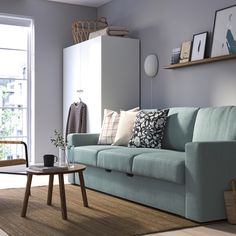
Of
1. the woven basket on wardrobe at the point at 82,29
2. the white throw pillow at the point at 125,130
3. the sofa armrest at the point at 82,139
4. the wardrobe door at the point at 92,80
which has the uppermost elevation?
the woven basket on wardrobe at the point at 82,29

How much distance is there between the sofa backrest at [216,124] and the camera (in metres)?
3.78

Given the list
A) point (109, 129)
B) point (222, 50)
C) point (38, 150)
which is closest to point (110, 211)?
point (109, 129)

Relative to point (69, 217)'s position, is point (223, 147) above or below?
above

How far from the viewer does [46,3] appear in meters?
6.71

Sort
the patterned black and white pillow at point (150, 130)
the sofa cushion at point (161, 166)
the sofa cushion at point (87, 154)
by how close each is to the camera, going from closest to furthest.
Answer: the sofa cushion at point (161, 166) → the patterned black and white pillow at point (150, 130) → the sofa cushion at point (87, 154)

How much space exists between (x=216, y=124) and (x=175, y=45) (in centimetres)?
164

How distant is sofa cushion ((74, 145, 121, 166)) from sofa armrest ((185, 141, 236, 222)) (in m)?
1.43

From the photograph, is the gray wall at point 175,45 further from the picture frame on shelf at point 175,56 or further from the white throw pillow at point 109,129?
the white throw pillow at point 109,129

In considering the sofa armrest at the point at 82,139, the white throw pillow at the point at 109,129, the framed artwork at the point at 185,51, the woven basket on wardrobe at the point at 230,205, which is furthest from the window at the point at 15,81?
the woven basket on wardrobe at the point at 230,205

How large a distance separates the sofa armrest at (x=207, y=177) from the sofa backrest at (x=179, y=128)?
91 centimetres

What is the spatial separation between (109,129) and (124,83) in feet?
2.94

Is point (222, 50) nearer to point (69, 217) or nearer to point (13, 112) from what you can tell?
point (69, 217)

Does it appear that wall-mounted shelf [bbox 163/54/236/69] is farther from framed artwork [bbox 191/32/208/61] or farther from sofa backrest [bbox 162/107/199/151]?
sofa backrest [bbox 162/107/199/151]

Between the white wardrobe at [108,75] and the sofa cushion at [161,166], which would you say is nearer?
the sofa cushion at [161,166]
